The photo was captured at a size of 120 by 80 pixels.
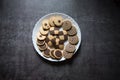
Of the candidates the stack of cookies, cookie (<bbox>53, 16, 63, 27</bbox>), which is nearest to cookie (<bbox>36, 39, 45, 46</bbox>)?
the stack of cookies

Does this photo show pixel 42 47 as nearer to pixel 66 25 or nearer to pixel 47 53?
pixel 47 53

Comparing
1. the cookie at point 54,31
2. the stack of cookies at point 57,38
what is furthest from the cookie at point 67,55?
the cookie at point 54,31

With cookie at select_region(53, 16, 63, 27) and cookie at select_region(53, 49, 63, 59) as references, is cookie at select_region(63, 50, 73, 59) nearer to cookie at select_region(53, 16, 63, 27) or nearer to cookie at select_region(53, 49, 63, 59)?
cookie at select_region(53, 49, 63, 59)

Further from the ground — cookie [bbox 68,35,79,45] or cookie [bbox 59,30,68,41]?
cookie [bbox 59,30,68,41]

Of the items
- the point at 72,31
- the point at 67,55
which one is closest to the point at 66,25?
the point at 72,31

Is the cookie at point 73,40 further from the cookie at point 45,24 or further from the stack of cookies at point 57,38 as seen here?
the cookie at point 45,24

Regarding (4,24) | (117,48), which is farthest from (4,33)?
(117,48)

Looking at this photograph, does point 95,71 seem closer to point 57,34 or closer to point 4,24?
point 57,34
